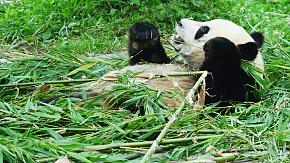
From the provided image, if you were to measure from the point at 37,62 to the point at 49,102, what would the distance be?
856 mm

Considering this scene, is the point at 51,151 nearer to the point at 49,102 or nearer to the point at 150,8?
the point at 49,102

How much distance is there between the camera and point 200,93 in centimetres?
461

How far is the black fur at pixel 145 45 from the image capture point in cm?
561

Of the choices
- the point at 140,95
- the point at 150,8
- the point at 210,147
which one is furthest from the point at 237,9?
the point at 210,147

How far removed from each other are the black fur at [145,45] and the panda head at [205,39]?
352 mm

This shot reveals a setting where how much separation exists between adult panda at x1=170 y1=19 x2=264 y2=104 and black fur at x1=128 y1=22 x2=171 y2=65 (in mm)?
390

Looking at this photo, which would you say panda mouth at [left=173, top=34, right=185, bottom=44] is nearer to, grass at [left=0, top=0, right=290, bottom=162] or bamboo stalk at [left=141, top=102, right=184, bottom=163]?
grass at [left=0, top=0, right=290, bottom=162]

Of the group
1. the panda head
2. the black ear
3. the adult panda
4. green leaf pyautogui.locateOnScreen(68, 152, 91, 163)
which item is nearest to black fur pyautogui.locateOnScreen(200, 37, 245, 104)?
the adult panda

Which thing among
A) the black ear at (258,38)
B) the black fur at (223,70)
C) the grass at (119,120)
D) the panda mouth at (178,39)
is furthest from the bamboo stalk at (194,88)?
the black ear at (258,38)

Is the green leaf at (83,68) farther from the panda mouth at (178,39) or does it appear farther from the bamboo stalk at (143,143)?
the bamboo stalk at (143,143)

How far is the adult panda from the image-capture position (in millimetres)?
4852

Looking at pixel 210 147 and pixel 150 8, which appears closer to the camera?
pixel 210 147

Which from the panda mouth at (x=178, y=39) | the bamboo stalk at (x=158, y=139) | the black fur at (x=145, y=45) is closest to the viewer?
the bamboo stalk at (x=158, y=139)

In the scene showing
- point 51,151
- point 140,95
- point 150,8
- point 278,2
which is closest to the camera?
point 51,151
